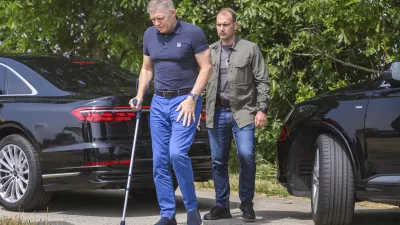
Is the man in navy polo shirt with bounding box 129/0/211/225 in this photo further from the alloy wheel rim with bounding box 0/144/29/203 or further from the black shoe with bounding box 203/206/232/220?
the alloy wheel rim with bounding box 0/144/29/203

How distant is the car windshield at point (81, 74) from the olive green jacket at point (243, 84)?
1.08m

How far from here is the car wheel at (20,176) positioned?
8242mm

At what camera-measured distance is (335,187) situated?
6.99 m

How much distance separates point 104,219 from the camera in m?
8.09

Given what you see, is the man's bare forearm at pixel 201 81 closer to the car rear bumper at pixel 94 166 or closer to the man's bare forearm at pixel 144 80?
the man's bare forearm at pixel 144 80

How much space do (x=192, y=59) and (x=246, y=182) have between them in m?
1.26

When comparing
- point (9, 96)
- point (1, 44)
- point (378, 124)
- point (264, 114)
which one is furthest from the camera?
point (1, 44)

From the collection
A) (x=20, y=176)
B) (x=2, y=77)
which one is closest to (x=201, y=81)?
(x=20, y=176)

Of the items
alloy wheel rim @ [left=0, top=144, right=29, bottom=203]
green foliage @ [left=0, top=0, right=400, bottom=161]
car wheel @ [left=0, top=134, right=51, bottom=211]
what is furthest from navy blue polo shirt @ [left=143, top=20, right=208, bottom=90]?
green foliage @ [left=0, top=0, right=400, bottom=161]

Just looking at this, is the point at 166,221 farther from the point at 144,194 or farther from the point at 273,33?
the point at 273,33

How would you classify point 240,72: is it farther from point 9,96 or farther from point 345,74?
point 345,74

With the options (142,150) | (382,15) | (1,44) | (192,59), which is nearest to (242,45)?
(192,59)

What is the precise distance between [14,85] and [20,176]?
93 centimetres

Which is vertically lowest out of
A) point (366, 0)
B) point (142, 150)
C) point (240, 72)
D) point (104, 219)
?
point (104, 219)
